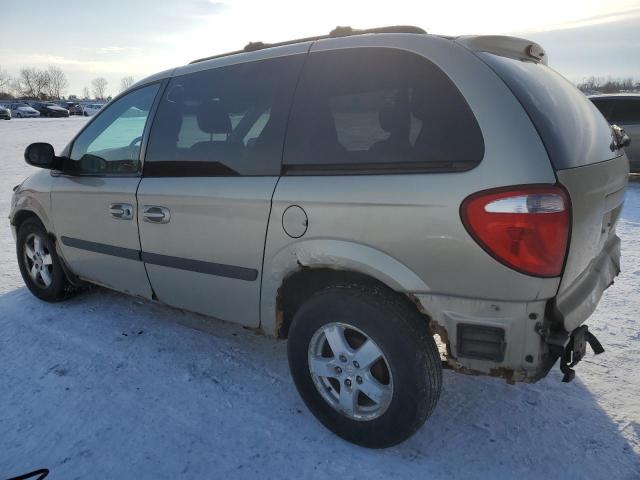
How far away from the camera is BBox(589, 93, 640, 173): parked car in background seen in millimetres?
8641

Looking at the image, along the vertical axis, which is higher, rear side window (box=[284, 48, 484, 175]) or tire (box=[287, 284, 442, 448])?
rear side window (box=[284, 48, 484, 175])

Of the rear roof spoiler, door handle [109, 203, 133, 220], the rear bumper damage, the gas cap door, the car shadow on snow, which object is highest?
the rear roof spoiler

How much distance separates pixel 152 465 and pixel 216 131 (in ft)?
5.77

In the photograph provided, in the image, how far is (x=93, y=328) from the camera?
139 inches

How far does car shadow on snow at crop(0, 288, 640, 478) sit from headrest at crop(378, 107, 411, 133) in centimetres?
147

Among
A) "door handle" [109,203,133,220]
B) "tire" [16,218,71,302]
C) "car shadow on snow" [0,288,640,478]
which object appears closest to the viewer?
"car shadow on snow" [0,288,640,478]

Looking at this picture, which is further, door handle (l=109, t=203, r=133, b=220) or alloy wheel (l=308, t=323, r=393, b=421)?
door handle (l=109, t=203, r=133, b=220)

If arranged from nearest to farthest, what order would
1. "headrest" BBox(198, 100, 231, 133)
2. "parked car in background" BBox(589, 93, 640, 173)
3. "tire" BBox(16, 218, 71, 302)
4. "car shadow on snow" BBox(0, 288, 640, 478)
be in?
"car shadow on snow" BBox(0, 288, 640, 478) → "headrest" BBox(198, 100, 231, 133) → "tire" BBox(16, 218, 71, 302) → "parked car in background" BBox(589, 93, 640, 173)

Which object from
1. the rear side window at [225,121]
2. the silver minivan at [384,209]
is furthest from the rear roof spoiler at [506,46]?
the rear side window at [225,121]

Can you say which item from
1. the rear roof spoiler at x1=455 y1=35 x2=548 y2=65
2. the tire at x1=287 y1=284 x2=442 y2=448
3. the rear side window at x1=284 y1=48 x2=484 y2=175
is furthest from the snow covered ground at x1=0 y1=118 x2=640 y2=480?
the rear roof spoiler at x1=455 y1=35 x2=548 y2=65

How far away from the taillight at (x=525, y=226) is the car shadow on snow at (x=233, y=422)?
98 centimetres

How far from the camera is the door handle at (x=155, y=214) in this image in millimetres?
2835

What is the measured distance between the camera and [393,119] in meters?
2.10

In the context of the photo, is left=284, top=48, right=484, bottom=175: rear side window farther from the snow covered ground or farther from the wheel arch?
the snow covered ground
